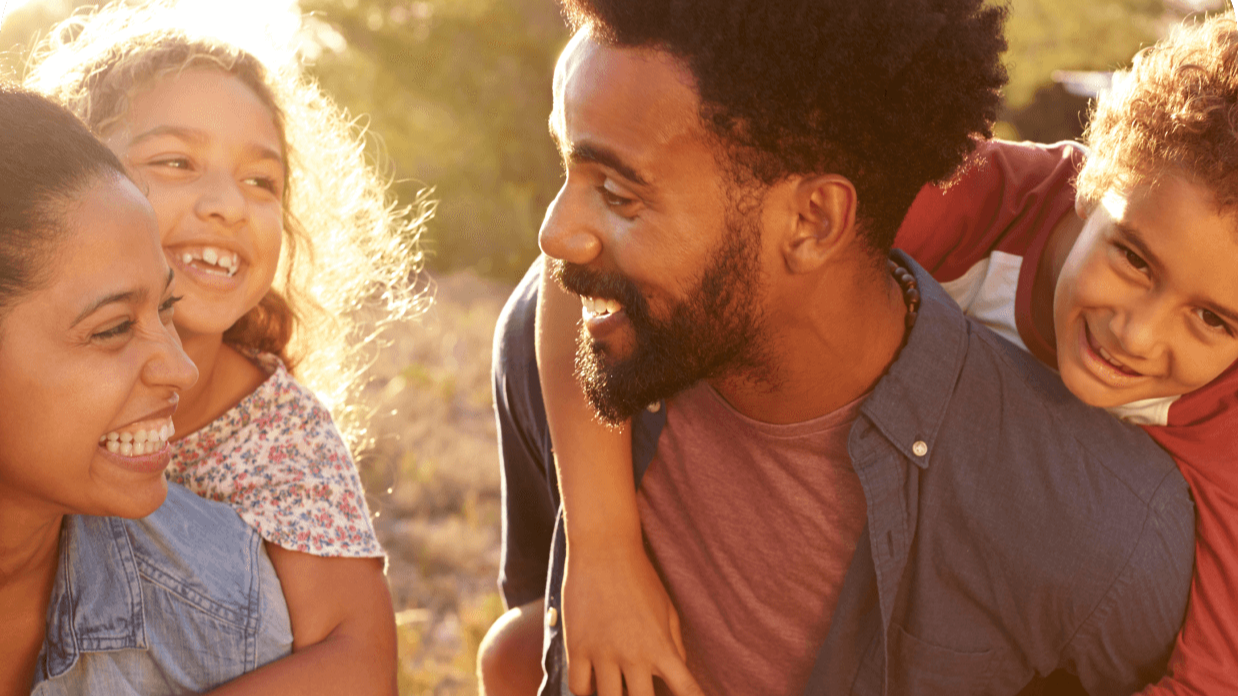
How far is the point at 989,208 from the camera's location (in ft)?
6.53

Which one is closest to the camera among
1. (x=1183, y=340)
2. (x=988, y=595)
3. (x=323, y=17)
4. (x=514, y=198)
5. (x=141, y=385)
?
(x=141, y=385)

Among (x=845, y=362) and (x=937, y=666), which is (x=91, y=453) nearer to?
(x=845, y=362)

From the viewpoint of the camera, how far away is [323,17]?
7.65 m

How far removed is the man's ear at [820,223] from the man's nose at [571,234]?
335mm

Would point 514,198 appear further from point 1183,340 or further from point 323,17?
point 1183,340

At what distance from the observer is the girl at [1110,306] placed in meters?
1.58

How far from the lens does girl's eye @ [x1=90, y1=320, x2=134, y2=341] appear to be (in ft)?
4.89

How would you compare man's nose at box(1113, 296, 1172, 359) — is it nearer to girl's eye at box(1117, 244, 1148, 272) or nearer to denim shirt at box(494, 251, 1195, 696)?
girl's eye at box(1117, 244, 1148, 272)

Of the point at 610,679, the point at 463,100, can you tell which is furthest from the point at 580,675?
the point at 463,100

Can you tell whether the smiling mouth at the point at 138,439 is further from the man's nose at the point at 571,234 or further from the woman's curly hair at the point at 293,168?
the woman's curly hair at the point at 293,168

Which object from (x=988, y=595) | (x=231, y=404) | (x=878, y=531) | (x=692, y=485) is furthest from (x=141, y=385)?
(x=988, y=595)

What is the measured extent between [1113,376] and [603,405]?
0.86m

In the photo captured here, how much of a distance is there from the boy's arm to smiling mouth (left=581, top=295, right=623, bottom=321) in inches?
A: 26.8

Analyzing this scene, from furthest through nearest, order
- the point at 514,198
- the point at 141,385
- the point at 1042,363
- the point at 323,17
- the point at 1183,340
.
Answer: the point at 514,198
the point at 323,17
the point at 1042,363
the point at 1183,340
the point at 141,385
